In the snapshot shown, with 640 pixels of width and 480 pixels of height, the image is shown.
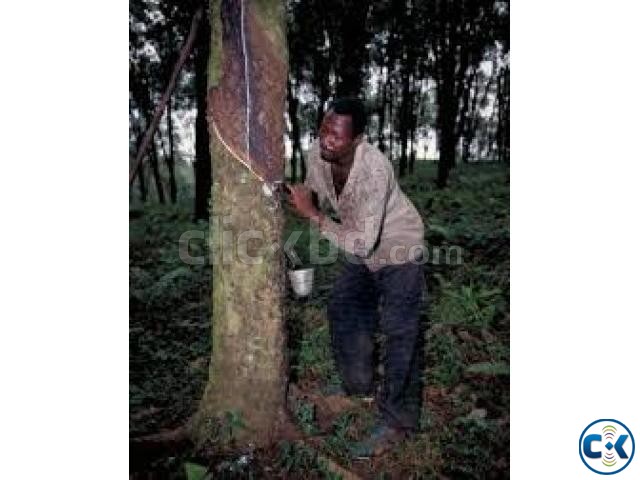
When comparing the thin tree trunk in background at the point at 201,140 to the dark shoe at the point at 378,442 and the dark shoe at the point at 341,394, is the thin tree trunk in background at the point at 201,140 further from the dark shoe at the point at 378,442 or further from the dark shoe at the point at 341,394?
the dark shoe at the point at 378,442

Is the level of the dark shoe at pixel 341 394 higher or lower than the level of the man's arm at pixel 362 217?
lower

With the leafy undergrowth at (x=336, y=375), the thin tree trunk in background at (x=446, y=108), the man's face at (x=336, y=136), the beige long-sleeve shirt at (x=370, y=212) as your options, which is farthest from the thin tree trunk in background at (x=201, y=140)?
the man's face at (x=336, y=136)

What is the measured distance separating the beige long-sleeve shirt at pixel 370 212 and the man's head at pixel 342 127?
10cm

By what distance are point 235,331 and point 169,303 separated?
2922mm

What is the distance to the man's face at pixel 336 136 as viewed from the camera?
2.95 metres

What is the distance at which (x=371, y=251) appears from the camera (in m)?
3.28

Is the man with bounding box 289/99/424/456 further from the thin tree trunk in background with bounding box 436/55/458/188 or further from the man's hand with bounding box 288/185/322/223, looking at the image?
the thin tree trunk in background with bounding box 436/55/458/188

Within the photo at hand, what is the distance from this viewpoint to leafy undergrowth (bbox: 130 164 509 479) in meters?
2.88

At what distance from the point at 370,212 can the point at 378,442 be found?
4.33ft
